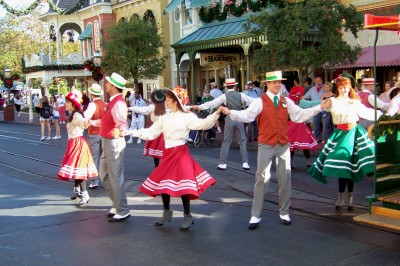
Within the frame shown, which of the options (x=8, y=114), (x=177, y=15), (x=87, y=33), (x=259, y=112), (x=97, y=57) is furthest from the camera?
(x=87, y=33)

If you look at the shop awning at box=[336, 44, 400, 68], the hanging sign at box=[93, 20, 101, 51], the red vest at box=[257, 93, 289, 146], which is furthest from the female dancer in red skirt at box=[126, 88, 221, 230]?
the hanging sign at box=[93, 20, 101, 51]

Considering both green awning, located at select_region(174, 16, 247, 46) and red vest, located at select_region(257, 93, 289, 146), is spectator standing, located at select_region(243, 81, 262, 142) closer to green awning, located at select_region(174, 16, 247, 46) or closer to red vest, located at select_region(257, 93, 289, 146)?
green awning, located at select_region(174, 16, 247, 46)

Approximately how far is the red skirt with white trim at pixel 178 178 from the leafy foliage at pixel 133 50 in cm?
1819

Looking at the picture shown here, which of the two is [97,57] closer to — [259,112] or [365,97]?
[365,97]

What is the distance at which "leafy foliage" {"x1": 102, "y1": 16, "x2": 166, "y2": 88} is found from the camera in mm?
23875

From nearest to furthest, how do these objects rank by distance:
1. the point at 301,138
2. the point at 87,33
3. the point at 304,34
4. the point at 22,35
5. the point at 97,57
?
1. the point at 301,138
2. the point at 304,34
3. the point at 97,57
4. the point at 87,33
5. the point at 22,35

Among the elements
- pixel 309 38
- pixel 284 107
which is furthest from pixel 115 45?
pixel 284 107

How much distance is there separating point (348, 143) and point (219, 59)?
56.2 feet

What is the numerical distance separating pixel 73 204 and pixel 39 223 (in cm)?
114

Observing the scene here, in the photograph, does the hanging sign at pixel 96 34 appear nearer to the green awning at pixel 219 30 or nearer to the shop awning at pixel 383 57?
the green awning at pixel 219 30

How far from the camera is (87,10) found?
35938mm

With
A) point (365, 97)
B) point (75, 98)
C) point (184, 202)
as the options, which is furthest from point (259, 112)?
point (365, 97)

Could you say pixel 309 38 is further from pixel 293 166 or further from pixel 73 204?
pixel 73 204

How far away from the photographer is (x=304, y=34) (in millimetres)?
14500
